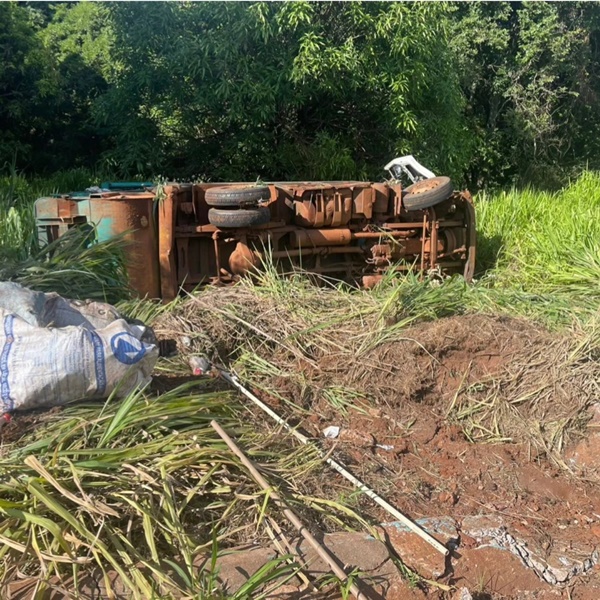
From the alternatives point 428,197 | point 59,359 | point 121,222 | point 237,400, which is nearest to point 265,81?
point 428,197

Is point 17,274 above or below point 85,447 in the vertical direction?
above

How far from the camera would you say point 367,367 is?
4238 mm

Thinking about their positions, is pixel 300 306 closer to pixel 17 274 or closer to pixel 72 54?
pixel 17 274

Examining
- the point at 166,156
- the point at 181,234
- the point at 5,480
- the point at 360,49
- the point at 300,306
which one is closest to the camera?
the point at 5,480

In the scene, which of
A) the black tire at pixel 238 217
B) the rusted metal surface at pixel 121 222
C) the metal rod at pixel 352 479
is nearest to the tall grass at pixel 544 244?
the black tire at pixel 238 217

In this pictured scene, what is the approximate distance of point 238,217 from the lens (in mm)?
5504

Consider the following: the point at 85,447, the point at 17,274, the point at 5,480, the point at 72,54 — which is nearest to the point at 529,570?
the point at 85,447

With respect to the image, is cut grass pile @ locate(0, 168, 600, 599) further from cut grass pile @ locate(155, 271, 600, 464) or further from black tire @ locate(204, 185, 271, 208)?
black tire @ locate(204, 185, 271, 208)

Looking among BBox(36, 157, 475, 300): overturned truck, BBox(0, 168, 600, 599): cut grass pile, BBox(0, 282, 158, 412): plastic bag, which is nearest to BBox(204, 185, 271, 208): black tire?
BBox(36, 157, 475, 300): overturned truck

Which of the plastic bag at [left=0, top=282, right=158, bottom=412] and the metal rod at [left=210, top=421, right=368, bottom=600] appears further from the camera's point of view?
the plastic bag at [left=0, top=282, right=158, bottom=412]

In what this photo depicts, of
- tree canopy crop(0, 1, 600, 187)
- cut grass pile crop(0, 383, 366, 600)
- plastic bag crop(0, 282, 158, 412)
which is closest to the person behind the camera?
cut grass pile crop(0, 383, 366, 600)

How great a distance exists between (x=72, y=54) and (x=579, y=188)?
32.2 feet

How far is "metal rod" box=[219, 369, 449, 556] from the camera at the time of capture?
2.85m

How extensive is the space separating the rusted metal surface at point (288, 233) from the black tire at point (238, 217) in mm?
111
